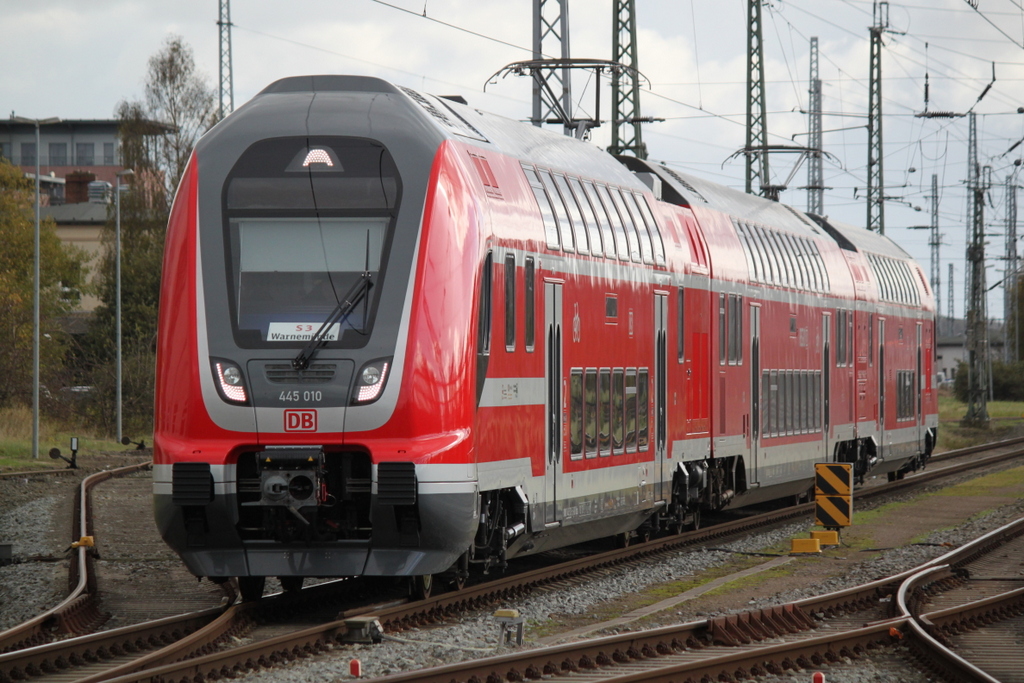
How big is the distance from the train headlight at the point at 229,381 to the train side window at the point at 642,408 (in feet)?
19.4

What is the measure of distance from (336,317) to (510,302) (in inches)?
77.7

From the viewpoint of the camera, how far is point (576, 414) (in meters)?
14.1

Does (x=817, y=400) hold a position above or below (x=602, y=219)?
below

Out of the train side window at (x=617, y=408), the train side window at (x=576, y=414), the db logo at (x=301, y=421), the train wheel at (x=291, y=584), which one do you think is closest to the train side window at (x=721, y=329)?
the train side window at (x=617, y=408)

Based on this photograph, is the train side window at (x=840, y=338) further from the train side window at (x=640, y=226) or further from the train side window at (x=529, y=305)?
the train side window at (x=529, y=305)

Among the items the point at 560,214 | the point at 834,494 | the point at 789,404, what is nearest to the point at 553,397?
the point at 560,214

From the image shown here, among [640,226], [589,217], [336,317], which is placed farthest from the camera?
[640,226]

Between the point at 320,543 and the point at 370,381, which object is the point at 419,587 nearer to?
the point at 320,543

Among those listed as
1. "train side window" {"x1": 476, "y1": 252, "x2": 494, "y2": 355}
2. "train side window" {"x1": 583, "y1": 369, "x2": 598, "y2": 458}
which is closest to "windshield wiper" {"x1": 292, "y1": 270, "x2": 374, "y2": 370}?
"train side window" {"x1": 476, "y1": 252, "x2": 494, "y2": 355}

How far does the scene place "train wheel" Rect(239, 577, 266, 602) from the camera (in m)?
12.0

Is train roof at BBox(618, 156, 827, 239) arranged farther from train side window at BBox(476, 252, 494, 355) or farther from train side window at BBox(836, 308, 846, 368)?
train side window at BBox(476, 252, 494, 355)

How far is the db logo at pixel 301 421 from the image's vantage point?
10781 mm

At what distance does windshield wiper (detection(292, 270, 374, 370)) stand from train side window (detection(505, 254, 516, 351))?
1669 millimetres

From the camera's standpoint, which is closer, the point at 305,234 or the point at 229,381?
the point at 229,381
